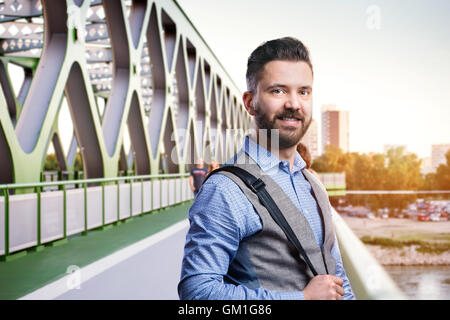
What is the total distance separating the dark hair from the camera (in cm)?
149

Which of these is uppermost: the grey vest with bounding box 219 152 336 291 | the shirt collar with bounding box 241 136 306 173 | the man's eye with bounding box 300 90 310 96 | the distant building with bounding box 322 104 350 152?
the distant building with bounding box 322 104 350 152

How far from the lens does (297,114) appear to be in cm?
149

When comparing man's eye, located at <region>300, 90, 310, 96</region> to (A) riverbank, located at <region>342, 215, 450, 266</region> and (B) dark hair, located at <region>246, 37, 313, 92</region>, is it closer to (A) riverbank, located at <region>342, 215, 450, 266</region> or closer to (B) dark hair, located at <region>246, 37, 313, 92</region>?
(B) dark hair, located at <region>246, 37, 313, 92</region>

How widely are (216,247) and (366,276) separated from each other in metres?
0.52

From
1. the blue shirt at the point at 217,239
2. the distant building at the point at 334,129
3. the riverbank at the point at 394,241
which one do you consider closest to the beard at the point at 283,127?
the blue shirt at the point at 217,239

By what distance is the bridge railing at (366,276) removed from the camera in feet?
4.09

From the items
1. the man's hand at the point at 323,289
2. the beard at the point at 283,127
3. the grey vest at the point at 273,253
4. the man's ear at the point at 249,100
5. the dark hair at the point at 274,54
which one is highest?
the dark hair at the point at 274,54

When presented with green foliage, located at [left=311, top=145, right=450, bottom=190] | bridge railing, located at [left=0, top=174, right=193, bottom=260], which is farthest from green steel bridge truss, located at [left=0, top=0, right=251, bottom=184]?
green foliage, located at [left=311, top=145, right=450, bottom=190]

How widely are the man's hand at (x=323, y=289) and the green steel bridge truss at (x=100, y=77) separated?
6.55 metres

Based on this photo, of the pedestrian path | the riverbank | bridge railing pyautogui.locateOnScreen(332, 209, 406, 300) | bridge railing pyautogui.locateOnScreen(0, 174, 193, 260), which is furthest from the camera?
the riverbank

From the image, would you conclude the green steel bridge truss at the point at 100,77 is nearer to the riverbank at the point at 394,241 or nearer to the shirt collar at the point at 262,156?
the shirt collar at the point at 262,156

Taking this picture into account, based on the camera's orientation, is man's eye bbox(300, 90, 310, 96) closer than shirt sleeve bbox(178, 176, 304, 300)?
No

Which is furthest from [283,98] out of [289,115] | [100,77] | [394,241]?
[394,241]
